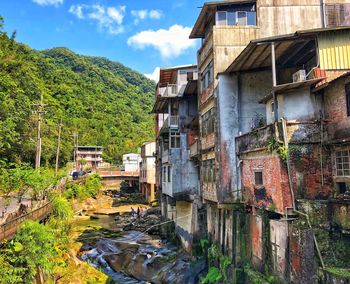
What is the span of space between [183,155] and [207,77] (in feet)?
30.1

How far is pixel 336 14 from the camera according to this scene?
748 inches

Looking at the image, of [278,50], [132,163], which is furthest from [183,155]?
[132,163]

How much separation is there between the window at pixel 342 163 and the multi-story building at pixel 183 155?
13.1 meters

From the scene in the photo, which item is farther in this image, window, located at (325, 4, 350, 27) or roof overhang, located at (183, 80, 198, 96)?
roof overhang, located at (183, 80, 198, 96)

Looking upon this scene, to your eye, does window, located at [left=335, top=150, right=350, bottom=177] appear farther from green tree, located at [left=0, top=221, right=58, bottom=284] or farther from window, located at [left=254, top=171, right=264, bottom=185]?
green tree, located at [left=0, top=221, right=58, bottom=284]

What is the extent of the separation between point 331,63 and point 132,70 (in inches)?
7058

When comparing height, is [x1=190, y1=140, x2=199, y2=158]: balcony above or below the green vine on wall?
above

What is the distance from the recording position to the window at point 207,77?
64.3ft

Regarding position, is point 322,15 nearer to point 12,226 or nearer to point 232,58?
point 232,58

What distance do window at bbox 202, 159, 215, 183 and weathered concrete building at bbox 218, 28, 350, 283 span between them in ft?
11.9

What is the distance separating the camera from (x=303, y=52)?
1652cm

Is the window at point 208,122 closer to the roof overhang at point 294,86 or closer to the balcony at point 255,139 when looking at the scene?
the balcony at point 255,139

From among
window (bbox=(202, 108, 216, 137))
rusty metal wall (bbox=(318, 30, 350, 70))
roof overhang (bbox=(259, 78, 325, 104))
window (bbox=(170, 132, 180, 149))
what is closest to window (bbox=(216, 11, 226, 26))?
window (bbox=(202, 108, 216, 137))

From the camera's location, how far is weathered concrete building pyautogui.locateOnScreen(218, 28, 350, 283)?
11805 mm
